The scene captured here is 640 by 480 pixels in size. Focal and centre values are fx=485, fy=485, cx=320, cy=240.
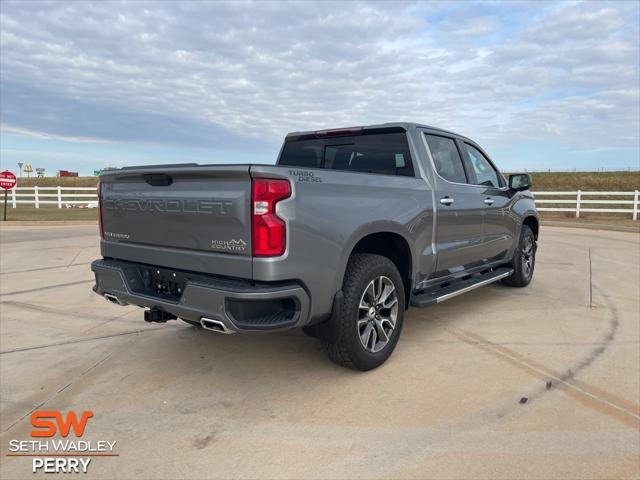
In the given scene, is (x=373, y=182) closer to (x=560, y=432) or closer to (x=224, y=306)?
(x=224, y=306)

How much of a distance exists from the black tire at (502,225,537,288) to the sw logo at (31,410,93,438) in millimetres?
5363

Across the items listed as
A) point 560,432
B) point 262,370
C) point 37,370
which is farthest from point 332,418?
point 37,370

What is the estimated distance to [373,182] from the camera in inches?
148

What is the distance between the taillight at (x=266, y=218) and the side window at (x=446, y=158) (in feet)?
7.52

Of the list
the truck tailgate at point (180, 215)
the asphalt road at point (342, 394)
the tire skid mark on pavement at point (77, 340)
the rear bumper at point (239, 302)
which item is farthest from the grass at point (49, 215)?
the rear bumper at point (239, 302)

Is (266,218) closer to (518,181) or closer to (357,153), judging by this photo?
(357,153)

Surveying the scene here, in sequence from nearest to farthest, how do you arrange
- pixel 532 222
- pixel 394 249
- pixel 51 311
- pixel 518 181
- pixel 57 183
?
pixel 394 249, pixel 51 311, pixel 518 181, pixel 532 222, pixel 57 183

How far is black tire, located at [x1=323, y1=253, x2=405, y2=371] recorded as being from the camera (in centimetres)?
348

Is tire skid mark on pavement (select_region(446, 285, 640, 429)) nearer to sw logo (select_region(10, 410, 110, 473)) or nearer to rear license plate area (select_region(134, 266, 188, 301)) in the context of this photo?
rear license plate area (select_region(134, 266, 188, 301))

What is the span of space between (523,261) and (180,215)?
16.6 feet

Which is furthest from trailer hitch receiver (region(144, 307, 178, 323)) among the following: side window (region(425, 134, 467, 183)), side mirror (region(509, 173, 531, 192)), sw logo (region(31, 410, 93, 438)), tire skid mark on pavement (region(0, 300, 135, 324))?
side mirror (region(509, 173, 531, 192))

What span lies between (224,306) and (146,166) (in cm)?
141

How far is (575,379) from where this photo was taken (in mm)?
3637

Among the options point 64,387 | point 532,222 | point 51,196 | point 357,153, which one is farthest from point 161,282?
point 51,196
